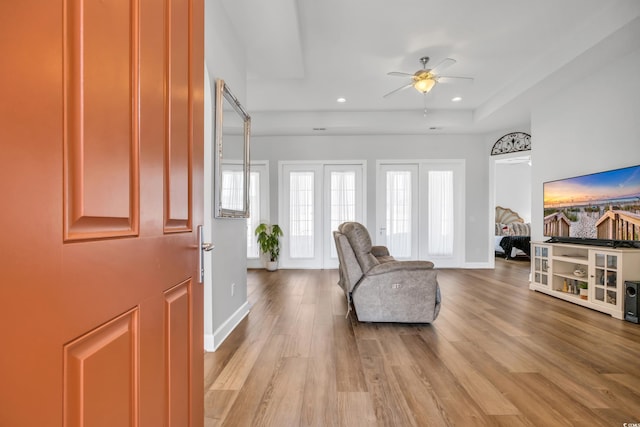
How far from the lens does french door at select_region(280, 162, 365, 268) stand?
6.08 metres

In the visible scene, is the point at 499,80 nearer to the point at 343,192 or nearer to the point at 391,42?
the point at 391,42

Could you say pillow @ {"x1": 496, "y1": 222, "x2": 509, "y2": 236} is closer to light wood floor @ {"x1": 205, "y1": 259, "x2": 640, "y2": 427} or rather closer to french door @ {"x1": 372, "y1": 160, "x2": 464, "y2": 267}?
french door @ {"x1": 372, "y1": 160, "x2": 464, "y2": 267}

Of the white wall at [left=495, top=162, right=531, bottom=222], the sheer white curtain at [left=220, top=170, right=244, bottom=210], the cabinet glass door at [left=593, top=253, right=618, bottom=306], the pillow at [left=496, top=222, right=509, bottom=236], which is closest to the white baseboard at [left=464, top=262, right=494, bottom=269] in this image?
the pillow at [left=496, top=222, right=509, bottom=236]

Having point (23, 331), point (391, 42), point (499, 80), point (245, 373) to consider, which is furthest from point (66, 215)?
point (499, 80)

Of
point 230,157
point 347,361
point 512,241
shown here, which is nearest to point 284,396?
point 347,361

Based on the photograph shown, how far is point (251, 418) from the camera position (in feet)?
5.19

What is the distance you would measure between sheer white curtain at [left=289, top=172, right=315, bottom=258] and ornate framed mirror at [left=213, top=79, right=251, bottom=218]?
2.91 metres

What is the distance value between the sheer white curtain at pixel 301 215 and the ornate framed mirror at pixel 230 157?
2.91 metres

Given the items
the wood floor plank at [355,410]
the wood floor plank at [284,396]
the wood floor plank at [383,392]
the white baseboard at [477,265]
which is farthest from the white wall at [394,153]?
the wood floor plank at [355,410]

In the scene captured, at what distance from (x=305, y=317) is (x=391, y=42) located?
128 inches

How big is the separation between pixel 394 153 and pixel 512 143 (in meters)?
2.22

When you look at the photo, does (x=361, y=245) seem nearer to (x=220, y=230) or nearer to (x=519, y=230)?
(x=220, y=230)

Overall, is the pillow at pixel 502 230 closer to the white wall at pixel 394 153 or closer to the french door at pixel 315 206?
the white wall at pixel 394 153

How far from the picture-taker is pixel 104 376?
0.63 metres
